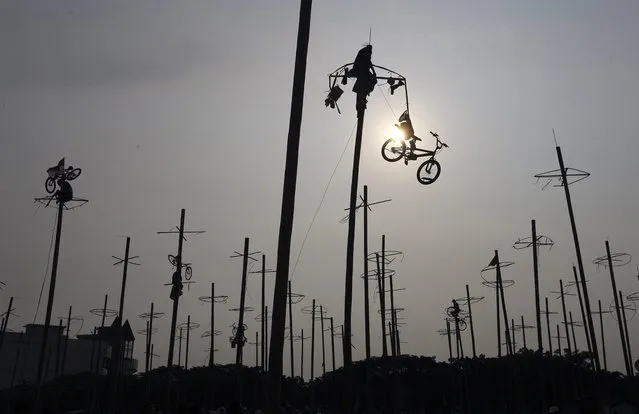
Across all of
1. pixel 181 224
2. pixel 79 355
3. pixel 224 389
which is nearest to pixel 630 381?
pixel 181 224

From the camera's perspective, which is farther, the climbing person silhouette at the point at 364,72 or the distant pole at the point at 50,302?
the distant pole at the point at 50,302

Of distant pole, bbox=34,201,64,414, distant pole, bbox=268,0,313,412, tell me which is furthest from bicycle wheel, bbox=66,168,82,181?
distant pole, bbox=268,0,313,412

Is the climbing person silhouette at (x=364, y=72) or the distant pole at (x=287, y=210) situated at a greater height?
the climbing person silhouette at (x=364, y=72)

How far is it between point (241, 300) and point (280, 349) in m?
26.0

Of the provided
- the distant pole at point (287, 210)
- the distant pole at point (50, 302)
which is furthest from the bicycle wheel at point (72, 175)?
the distant pole at point (287, 210)

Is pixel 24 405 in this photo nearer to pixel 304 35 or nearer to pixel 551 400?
pixel 551 400

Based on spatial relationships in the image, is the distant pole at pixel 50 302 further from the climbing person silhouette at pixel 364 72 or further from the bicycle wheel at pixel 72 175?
the climbing person silhouette at pixel 364 72

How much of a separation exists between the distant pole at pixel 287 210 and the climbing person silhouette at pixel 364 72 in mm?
6133

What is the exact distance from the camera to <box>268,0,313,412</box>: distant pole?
957 cm

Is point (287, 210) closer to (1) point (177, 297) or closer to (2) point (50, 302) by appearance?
(2) point (50, 302)

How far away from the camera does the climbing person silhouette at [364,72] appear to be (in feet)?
58.7

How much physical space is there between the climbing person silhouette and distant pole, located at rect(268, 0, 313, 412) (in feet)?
20.1

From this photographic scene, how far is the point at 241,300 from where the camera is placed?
35406mm

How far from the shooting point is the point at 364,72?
58.9 feet
